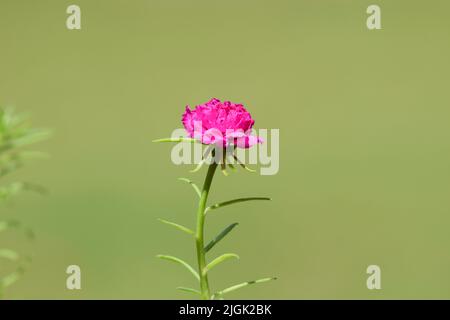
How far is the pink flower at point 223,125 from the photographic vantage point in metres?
0.61

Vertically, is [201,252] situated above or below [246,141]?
below

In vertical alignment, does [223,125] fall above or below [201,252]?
above

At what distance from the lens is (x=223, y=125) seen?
24.1 inches

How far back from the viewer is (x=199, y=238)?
0.62 m

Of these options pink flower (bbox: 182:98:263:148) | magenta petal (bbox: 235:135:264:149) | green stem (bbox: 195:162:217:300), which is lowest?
green stem (bbox: 195:162:217:300)

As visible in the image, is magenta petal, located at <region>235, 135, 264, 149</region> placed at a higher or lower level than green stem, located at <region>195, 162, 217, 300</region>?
higher

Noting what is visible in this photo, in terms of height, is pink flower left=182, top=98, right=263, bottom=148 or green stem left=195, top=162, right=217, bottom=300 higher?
pink flower left=182, top=98, right=263, bottom=148

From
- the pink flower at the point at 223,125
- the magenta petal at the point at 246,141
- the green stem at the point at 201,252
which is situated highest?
the pink flower at the point at 223,125

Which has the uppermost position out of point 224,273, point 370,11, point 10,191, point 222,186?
point 370,11

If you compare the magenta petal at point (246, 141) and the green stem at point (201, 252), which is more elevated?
the magenta petal at point (246, 141)

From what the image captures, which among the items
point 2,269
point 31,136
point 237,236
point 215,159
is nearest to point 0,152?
point 31,136

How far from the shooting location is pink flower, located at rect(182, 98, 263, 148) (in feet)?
2.01
